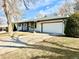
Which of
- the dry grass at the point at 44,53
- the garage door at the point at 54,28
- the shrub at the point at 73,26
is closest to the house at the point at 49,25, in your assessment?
the garage door at the point at 54,28

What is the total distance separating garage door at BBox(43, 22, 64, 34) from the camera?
81.3ft

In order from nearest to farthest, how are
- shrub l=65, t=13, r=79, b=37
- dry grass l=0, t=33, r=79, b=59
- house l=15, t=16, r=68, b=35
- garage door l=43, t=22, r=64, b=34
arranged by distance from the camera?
dry grass l=0, t=33, r=79, b=59 < shrub l=65, t=13, r=79, b=37 < garage door l=43, t=22, r=64, b=34 < house l=15, t=16, r=68, b=35

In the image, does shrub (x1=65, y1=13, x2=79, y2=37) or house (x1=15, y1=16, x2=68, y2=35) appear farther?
house (x1=15, y1=16, x2=68, y2=35)

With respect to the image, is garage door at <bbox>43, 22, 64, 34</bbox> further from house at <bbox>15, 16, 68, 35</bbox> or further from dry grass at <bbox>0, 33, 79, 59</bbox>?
dry grass at <bbox>0, 33, 79, 59</bbox>

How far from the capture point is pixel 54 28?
26719mm

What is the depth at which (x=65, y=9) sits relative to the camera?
167 feet

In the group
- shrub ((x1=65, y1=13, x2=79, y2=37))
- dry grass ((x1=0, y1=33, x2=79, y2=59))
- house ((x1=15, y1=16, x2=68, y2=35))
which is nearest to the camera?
dry grass ((x1=0, y1=33, x2=79, y2=59))

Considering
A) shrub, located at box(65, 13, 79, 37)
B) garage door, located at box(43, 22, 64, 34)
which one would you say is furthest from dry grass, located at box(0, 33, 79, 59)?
garage door, located at box(43, 22, 64, 34)

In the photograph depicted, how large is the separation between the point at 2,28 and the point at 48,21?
27.9m

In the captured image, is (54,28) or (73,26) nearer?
(73,26)

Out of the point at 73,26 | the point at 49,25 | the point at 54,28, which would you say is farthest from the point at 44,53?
the point at 49,25

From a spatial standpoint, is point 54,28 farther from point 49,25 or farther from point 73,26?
point 73,26

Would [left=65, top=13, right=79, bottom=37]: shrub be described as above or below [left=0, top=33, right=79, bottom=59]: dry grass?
above

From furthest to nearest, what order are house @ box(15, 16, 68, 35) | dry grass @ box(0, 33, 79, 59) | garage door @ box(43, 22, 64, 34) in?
house @ box(15, 16, 68, 35)
garage door @ box(43, 22, 64, 34)
dry grass @ box(0, 33, 79, 59)
